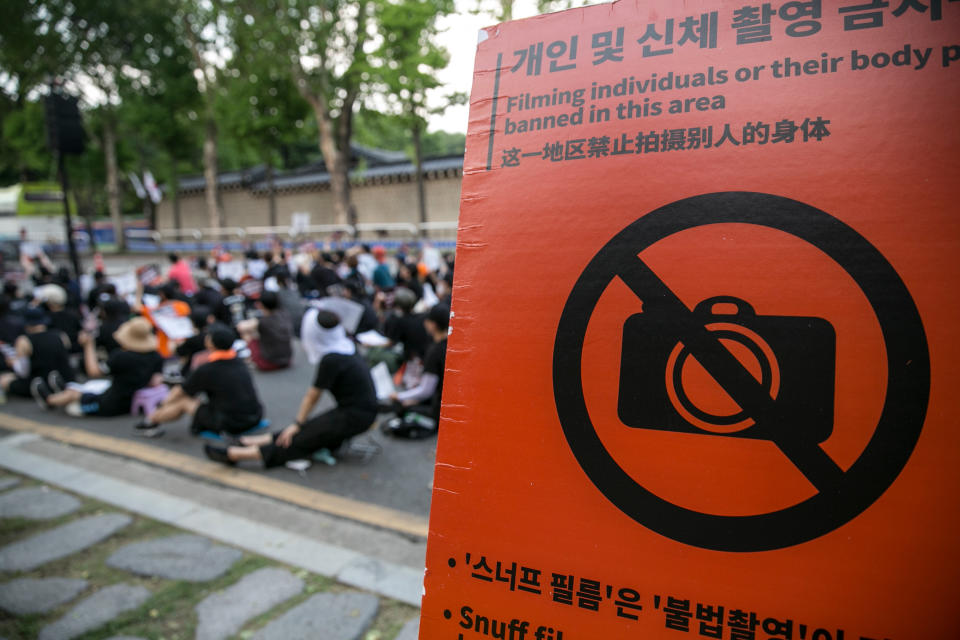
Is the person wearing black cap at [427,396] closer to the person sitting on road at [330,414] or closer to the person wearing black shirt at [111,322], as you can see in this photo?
Answer: the person sitting on road at [330,414]

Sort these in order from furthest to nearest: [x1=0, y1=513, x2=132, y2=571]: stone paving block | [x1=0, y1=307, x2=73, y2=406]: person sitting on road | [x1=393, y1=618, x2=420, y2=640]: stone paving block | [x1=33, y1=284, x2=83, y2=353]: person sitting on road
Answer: [x1=33, y1=284, x2=83, y2=353]: person sitting on road → [x1=0, y1=307, x2=73, y2=406]: person sitting on road → [x1=0, y1=513, x2=132, y2=571]: stone paving block → [x1=393, y1=618, x2=420, y2=640]: stone paving block

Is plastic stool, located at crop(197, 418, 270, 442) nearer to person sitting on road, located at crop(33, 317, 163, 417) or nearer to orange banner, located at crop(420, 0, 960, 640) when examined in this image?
person sitting on road, located at crop(33, 317, 163, 417)

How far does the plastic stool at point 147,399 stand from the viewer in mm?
5773

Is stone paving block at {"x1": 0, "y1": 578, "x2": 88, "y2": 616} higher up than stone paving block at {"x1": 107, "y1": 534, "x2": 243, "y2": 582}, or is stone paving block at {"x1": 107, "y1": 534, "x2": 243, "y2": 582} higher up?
stone paving block at {"x1": 107, "y1": 534, "x2": 243, "y2": 582}

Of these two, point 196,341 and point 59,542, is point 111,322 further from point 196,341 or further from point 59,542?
point 59,542

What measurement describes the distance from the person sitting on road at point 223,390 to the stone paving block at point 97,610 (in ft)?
6.53

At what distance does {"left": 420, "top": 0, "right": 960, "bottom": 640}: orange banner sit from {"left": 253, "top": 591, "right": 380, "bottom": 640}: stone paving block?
5.39 ft

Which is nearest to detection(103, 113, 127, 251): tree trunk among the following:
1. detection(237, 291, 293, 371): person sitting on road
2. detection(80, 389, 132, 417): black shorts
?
detection(237, 291, 293, 371): person sitting on road

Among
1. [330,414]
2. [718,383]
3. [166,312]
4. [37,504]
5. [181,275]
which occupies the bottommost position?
[37,504]

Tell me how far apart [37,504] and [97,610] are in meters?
1.65

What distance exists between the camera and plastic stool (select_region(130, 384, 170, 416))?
577 cm

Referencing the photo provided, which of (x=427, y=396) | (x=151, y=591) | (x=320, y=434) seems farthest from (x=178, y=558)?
(x=427, y=396)

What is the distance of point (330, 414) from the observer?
4.36 m

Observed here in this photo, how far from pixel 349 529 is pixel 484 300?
2825 millimetres
